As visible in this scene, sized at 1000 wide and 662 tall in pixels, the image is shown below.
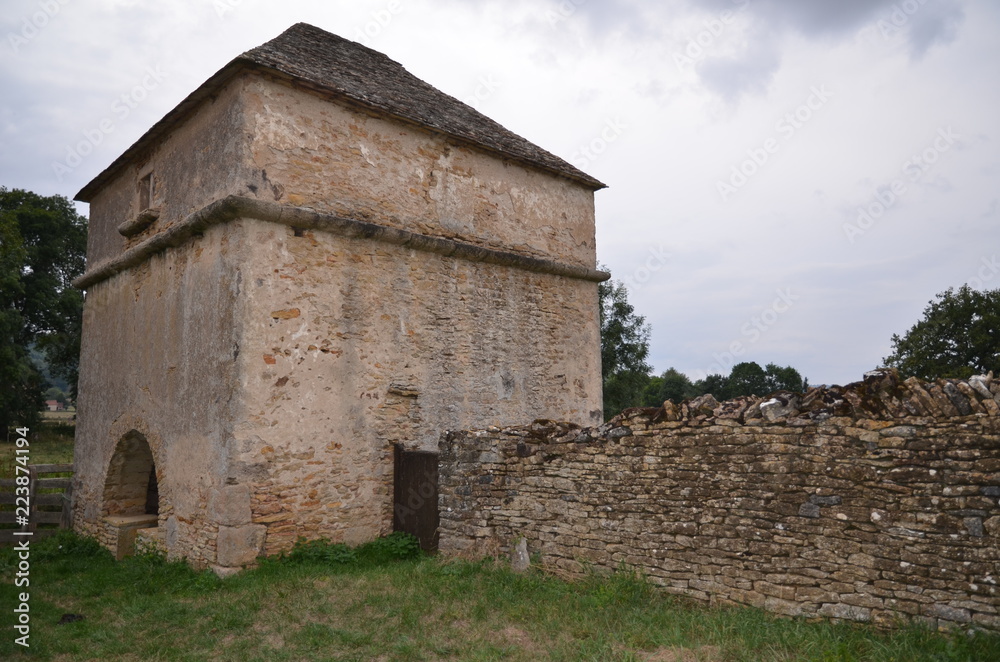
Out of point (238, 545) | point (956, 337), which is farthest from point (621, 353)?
point (238, 545)

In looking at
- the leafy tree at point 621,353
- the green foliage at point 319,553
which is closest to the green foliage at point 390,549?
the green foliage at point 319,553

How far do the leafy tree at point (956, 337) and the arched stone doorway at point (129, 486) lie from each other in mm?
27881

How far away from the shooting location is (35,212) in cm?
2573

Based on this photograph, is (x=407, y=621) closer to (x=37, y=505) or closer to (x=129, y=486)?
(x=129, y=486)

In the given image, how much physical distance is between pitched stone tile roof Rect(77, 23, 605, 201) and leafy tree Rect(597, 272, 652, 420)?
51.5 feet

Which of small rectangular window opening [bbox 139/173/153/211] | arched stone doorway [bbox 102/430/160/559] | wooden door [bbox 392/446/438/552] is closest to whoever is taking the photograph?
wooden door [bbox 392/446/438/552]

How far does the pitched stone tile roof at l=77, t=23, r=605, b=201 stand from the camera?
874 cm

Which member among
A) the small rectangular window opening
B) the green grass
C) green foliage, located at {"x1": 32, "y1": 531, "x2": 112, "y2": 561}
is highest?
the small rectangular window opening

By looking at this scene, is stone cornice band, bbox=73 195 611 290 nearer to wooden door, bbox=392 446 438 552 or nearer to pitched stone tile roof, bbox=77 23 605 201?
pitched stone tile roof, bbox=77 23 605 201

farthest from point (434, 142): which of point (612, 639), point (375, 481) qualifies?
point (612, 639)

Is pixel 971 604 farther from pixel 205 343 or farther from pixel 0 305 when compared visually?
pixel 0 305

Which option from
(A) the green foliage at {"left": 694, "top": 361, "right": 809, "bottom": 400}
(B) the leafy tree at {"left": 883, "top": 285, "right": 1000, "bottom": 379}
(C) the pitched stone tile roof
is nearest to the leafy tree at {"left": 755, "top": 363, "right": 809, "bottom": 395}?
(A) the green foliage at {"left": 694, "top": 361, "right": 809, "bottom": 400}

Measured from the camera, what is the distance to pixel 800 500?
17.0ft

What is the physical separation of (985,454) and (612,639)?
9.78 feet
